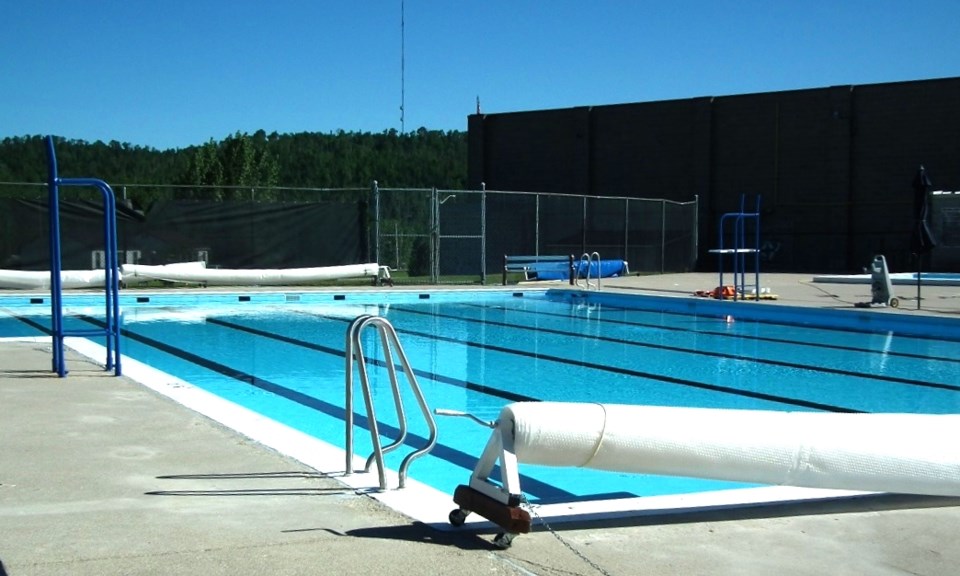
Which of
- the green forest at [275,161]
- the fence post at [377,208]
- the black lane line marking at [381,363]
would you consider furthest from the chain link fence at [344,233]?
the green forest at [275,161]

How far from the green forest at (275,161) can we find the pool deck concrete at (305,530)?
37.5m

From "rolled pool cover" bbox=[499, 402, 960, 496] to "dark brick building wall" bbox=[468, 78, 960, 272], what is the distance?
25341mm

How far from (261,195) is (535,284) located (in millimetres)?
21130

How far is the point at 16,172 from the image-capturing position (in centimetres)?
5244

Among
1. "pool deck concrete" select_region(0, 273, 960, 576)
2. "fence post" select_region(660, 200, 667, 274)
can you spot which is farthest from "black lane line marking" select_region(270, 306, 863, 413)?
"fence post" select_region(660, 200, 667, 274)

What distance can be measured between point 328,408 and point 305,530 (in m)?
4.29

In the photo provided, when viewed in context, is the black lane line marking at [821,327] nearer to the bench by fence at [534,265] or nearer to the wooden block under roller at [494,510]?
the bench by fence at [534,265]

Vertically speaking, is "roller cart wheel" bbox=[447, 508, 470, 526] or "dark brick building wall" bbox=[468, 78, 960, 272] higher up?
"dark brick building wall" bbox=[468, 78, 960, 272]

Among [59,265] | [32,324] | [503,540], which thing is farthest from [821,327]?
[503,540]

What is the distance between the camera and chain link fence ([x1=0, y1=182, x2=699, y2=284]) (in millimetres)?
19703

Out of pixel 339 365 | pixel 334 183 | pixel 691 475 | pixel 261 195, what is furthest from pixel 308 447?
pixel 334 183

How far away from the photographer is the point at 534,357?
1182 centimetres

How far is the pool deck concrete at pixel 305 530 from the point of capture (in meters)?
3.67

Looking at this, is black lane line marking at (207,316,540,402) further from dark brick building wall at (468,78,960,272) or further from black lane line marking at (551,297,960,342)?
dark brick building wall at (468,78,960,272)
